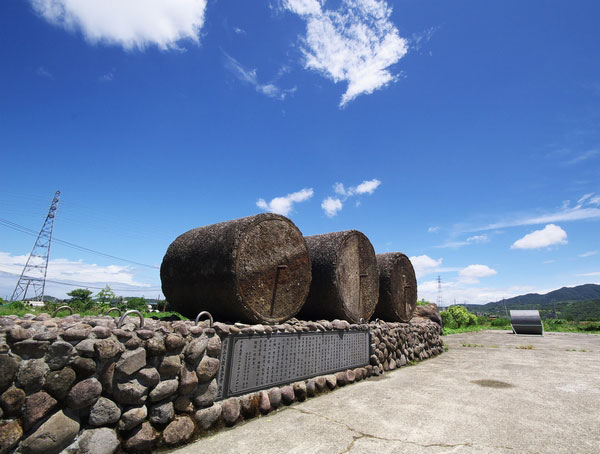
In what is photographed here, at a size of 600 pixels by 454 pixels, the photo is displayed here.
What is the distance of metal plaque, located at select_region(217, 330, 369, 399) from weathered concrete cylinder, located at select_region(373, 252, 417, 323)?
10.0 feet

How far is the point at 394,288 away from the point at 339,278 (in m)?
3.41

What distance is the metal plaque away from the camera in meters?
4.23

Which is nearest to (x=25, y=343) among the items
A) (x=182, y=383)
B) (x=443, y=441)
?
(x=182, y=383)

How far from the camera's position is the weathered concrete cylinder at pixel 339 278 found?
711 centimetres

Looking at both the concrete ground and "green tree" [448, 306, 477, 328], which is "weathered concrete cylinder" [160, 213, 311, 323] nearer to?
the concrete ground

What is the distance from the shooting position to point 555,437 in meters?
3.89

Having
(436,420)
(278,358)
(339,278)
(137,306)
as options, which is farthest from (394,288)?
(137,306)

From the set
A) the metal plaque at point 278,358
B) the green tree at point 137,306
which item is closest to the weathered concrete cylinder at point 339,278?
the metal plaque at point 278,358

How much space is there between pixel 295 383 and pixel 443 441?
2.25 metres

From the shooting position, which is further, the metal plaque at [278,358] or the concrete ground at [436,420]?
the metal plaque at [278,358]

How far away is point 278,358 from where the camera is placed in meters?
4.97

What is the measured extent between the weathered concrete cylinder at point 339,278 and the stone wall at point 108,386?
2949mm

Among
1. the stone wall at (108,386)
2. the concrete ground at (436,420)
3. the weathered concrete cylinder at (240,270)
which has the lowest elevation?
the concrete ground at (436,420)

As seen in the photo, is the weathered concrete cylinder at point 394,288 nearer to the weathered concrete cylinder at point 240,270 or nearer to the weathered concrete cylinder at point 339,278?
the weathered concrete cylinder at point 339,278
